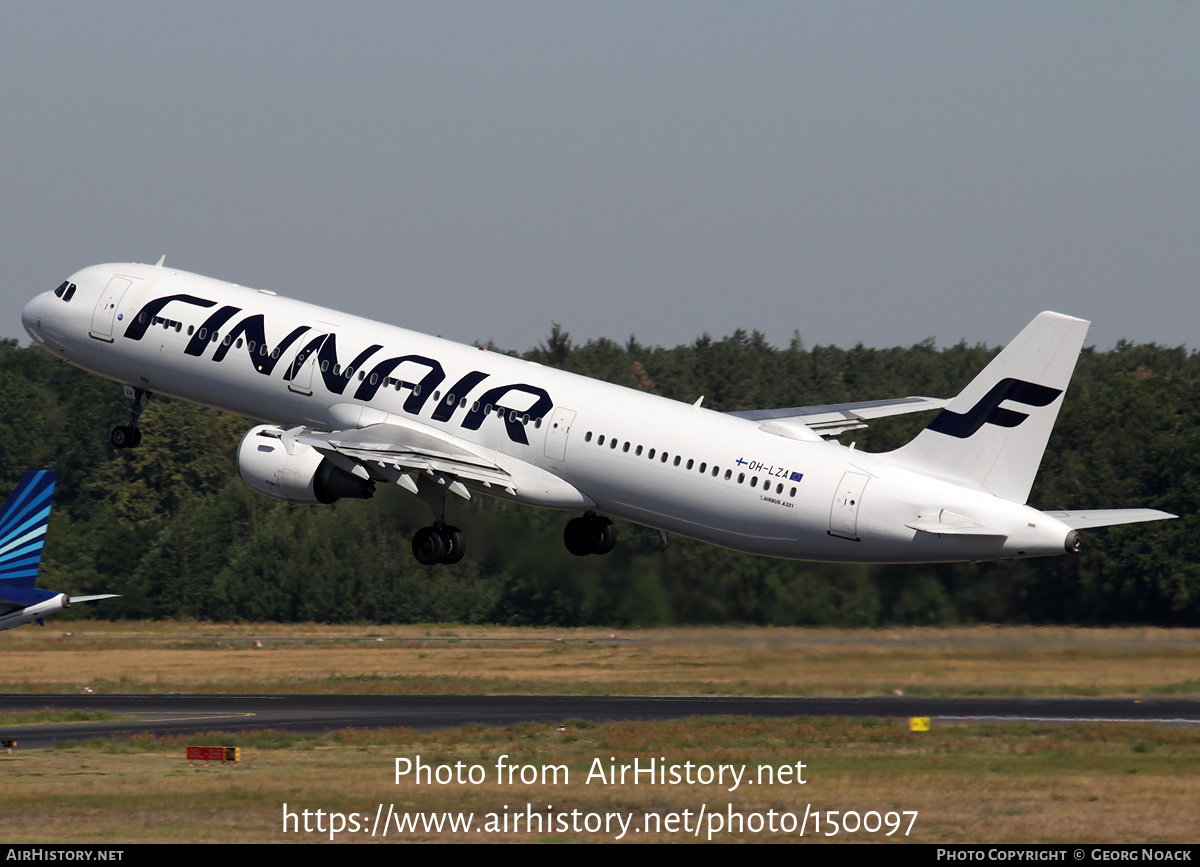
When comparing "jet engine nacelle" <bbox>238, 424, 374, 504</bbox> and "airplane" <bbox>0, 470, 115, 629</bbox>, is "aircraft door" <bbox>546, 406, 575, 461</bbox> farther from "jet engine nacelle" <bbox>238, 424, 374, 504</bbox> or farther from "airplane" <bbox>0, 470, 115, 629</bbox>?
"airplane" <bbox>0, 470, 115, 629</bbox>

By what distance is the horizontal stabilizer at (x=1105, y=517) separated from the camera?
3700 cm

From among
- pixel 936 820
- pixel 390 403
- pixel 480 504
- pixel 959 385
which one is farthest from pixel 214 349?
pixel 959 385

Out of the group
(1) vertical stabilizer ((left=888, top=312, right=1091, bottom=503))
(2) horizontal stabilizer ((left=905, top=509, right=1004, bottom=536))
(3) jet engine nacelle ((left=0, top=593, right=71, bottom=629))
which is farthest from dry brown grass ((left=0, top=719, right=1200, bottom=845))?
(3) jet engine nacelle ((left=0, top=593, right=71, bottom=629))

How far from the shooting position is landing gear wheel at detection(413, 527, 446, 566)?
4684 cm

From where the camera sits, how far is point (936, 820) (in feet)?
117

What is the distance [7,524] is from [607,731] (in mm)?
26315

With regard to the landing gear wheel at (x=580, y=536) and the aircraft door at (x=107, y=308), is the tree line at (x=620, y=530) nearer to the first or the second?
the landing gear wheel at (x=580, y=536)

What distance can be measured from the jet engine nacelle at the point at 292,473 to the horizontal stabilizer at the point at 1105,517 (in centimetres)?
1844

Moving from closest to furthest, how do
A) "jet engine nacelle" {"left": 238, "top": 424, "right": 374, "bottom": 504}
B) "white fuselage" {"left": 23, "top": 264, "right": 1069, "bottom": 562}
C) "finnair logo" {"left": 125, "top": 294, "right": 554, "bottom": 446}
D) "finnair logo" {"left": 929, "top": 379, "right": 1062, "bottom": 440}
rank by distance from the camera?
"finnair logo" {"left": 929, "top": 379, "right": 1062, "bottom": 440} < "white fuselage" {"left": 23, "top": 264, "right": 1069, "bottom": 562} < "finnair logo" {"left": 125, "top": 294, "right": 554, "bottom": 446} < "jet engine nacelle" {"left": 238, "top": 424, "right": 374, "bottom": 504}

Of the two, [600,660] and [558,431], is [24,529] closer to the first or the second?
[600,660]

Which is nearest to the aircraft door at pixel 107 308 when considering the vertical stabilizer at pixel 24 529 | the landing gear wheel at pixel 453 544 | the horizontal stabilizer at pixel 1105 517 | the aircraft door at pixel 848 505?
the landing gear wheel at pixel 453 544

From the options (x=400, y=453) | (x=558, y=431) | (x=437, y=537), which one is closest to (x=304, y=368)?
(x=400, y=453)

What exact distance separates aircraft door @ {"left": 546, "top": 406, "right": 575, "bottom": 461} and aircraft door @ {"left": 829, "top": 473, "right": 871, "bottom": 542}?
294 inches

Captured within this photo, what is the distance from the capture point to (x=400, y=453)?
43.3 m
